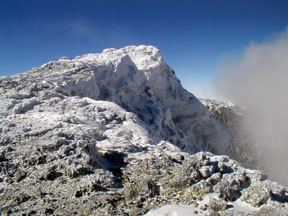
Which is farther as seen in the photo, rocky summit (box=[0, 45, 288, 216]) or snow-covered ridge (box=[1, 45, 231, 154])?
snow-covered ridge (box=[1, 45, 231, 154])

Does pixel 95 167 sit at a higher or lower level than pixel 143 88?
lower

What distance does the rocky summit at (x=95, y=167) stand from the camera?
8.08 meters

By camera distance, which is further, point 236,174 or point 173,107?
point 173,107

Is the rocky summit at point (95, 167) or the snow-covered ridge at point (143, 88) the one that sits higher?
the snow-covered ridge at point (143, 88)

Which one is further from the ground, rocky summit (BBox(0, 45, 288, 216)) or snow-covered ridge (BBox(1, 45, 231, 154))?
snow-covered ridge (BBox(1, 45, 231, 154))

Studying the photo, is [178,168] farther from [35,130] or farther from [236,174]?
[35,130]

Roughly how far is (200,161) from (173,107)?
83.8 feet

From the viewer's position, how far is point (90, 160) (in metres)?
10.7

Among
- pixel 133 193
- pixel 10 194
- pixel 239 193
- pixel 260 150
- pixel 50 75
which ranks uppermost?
pixel 260 150

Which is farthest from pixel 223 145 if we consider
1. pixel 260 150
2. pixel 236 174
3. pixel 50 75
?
pixel 236 174

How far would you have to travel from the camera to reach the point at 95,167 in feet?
35.1

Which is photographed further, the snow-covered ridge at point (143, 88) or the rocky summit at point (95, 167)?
the snow-covered ridge at point (143, 88)

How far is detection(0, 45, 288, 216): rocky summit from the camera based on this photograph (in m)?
8.08

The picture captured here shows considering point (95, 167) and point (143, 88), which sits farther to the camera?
point (143, 88)
